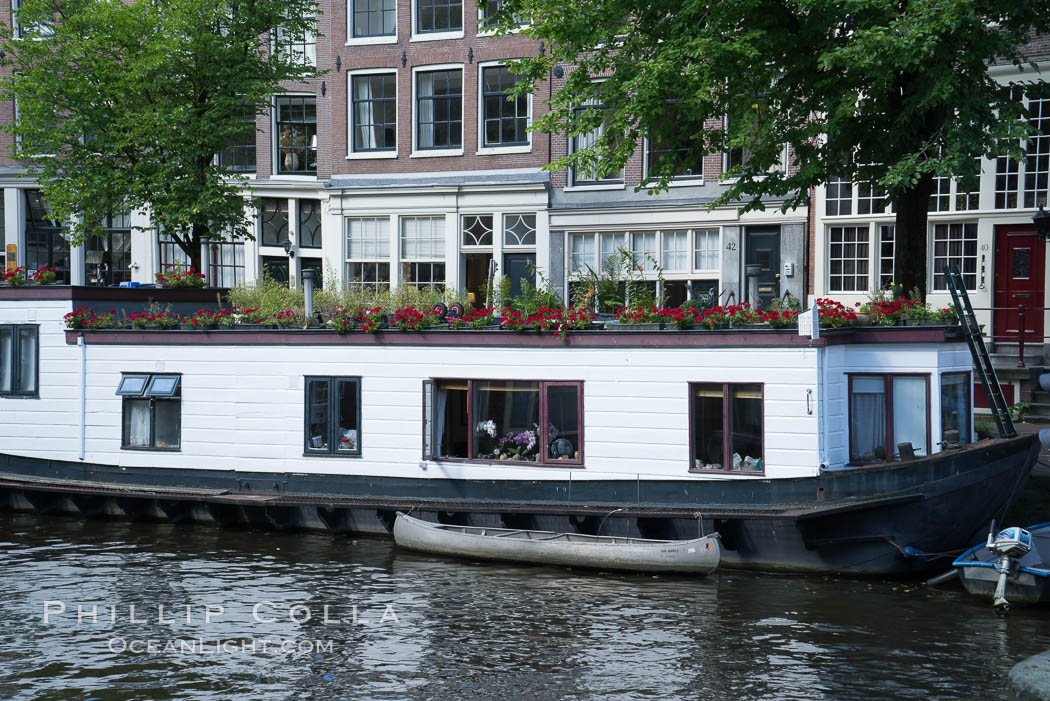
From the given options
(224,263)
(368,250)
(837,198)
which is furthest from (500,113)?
(224,263)

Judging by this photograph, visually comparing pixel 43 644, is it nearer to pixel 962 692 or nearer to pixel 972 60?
pixel 962 692

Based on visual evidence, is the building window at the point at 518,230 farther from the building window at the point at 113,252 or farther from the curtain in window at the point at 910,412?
the curtain in window at the point at 910,412

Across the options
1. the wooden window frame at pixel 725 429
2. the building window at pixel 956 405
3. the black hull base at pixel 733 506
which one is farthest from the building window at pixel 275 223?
the building window at pixel 956 405

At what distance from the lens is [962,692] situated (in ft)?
34.4

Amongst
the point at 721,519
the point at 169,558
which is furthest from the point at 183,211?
the point at 721,519

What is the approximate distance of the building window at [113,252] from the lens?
108 feet

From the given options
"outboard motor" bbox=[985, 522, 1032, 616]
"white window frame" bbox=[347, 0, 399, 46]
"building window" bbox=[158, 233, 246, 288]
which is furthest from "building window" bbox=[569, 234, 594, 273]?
"outboard motor" bbox=[985, 522, 1032, 616]

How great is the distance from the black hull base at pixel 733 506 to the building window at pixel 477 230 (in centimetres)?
1269

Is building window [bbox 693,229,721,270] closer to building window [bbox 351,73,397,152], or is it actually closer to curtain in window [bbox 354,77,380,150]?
building window [bbox 351,73,397,152]

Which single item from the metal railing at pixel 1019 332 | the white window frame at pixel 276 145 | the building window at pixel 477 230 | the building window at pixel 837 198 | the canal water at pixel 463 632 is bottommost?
the canal water at pixel 463 632

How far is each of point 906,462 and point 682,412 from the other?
9.12ft

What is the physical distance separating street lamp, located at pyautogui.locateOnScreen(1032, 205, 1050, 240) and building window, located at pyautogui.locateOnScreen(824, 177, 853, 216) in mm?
4009

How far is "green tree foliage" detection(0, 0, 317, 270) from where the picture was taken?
76.8 ft

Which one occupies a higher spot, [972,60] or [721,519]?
[972,60]
